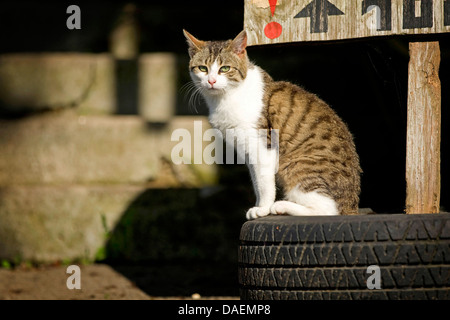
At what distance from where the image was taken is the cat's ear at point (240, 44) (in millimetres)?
3158

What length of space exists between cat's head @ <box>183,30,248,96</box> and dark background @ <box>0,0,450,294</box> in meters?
0.84

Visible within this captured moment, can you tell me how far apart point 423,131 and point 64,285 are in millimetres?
2597

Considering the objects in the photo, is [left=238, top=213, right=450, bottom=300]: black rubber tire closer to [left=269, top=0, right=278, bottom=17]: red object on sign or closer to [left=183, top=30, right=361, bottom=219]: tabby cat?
[left=183, top=30, right=361, bottom=219]: tabby cat

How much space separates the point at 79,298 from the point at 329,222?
6.45ft

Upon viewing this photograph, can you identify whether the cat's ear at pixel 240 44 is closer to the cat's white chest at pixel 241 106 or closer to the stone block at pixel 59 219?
the cat's white chest at pixel 241 106

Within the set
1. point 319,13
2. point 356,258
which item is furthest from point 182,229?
point 356,258

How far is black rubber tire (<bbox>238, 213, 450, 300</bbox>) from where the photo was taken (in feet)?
7.04

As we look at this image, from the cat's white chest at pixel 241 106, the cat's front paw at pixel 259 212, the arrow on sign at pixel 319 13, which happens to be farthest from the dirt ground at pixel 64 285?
the arrow on sign at pixel 319 13

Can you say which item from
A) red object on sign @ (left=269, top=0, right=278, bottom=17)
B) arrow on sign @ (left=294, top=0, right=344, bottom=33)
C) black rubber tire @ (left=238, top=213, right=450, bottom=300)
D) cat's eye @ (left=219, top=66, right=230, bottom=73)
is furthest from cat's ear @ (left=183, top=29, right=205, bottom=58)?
black rubber tire @ (left=238, top=213, right=450, bottom=300)

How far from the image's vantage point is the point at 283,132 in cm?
316

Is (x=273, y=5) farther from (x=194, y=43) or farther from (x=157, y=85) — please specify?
(x=157, y=85)

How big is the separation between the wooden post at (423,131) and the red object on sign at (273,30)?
2.32 ft
